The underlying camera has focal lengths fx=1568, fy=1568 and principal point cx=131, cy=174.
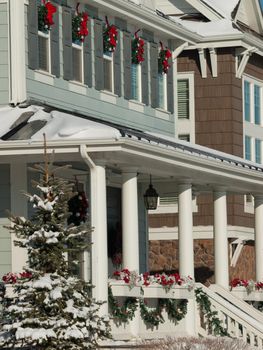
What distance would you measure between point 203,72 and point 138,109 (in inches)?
430

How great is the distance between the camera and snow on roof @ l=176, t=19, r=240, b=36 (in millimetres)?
45938

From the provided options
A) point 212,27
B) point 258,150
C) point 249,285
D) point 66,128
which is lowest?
point 249,285

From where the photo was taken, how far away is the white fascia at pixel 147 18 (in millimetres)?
34312

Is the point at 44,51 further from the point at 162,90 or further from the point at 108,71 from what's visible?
the point at 162,90

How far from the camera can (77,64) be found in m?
33.4

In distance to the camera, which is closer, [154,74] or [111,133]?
[111,133]

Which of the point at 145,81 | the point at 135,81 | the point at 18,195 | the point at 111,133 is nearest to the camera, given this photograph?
the point at 111,133

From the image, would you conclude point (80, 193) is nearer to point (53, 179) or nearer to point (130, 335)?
point (130, 335)

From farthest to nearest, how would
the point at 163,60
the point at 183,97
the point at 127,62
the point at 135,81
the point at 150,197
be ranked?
the point at 183,97 < the point at 163,60 < the point at 135,81 < the point at 127,62 < the point at 150,197

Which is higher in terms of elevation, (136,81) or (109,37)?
(109,37)

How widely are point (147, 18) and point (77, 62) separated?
3106mm

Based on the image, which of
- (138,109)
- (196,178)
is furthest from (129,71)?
(196,178)

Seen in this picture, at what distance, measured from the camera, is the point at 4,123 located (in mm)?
29312

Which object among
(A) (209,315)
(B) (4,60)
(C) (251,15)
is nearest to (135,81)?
(B) (4,60)
